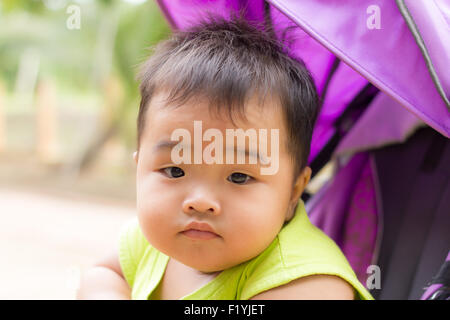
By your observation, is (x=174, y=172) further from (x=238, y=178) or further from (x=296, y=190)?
(x=296, y=190)

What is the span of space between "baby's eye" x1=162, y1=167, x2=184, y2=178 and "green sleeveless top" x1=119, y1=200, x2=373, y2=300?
187mm

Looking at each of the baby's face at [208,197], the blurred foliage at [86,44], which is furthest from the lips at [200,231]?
the blurred foliage at [86,44]

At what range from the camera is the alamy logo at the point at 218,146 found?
32.9 inches

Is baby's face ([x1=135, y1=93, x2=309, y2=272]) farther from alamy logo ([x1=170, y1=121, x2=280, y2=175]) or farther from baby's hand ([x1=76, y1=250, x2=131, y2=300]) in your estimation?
baby's hand ([x1=76, y1=250, x2=131, y2=300])

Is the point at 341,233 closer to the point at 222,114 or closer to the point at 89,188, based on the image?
the point at 222,114

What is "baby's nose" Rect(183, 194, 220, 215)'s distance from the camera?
818 millimetres

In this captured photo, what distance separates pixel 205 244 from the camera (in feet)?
2.77

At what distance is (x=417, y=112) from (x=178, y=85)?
1.18 feet

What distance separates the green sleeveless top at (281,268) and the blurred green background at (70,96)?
2.63 m

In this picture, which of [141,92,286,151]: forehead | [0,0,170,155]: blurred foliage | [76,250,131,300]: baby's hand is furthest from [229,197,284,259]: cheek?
[0,0,170,155]: blurred foliage

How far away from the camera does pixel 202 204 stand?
2.68 ft

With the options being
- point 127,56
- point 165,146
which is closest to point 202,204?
point 165,146

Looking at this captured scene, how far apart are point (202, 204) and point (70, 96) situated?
203 inches

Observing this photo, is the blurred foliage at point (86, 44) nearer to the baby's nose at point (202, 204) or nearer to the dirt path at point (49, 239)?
the dirt path at point (49, 239)
